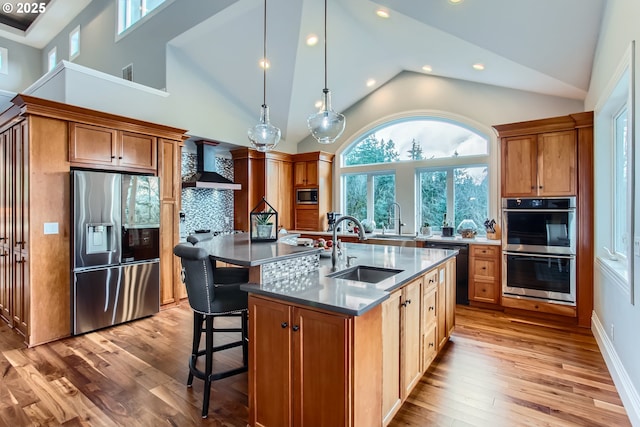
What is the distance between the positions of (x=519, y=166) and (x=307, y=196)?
365 centimetres

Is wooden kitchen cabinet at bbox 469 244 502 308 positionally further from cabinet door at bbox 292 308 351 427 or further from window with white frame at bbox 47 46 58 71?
window with white frame at bbox 47 46 58 71

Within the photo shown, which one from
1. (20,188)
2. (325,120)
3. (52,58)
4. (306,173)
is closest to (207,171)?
(306,173)

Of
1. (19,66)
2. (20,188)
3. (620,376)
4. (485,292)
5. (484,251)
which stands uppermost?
(19,66)

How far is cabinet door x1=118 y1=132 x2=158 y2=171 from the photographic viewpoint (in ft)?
12.7

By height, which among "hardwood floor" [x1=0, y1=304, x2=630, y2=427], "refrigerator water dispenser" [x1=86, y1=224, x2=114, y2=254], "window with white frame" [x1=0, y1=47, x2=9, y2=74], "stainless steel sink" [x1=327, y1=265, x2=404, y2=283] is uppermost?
"window with white frame" [x1=0, y1=47, x2=9, y2=74]

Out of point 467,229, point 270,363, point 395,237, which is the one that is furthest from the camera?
point 395,237

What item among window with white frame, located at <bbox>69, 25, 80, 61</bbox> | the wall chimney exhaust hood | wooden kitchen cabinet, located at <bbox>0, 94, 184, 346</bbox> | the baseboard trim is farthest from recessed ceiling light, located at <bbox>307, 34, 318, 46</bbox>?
window with white frame, located at <bbox>69, 25, 80, 61</bbox>

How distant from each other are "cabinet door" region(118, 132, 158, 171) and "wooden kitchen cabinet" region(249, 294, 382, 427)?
304 centimetres

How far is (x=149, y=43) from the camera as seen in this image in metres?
5.22

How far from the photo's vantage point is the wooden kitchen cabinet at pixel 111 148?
11.5 feet

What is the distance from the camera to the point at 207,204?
5820mm

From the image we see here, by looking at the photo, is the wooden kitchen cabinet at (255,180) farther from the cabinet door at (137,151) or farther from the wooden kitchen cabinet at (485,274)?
the wooden kitchen cabinet at (485,274)

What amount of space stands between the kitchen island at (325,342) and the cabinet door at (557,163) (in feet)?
8.62

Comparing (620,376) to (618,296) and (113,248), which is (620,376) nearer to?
(618,296)
